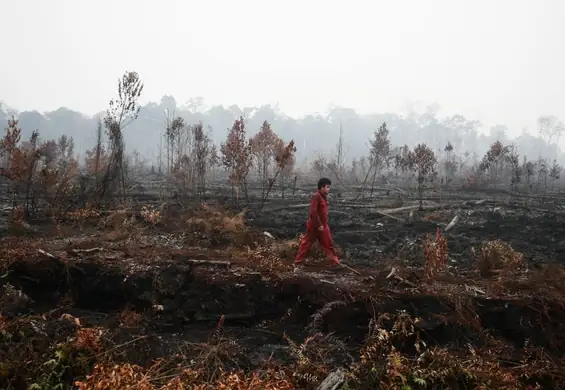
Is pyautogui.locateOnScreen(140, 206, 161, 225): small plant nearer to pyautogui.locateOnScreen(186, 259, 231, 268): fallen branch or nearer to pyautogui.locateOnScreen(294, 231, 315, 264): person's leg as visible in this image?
pyautogui.locateOnScreen(186, 259, 231, 268): fallen branch

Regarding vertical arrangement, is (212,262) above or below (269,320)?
above

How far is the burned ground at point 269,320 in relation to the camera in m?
3.81

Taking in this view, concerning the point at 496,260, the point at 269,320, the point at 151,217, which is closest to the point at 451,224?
the point at 496,260

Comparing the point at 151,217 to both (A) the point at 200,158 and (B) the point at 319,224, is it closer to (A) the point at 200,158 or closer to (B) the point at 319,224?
(A) the point at 200,158

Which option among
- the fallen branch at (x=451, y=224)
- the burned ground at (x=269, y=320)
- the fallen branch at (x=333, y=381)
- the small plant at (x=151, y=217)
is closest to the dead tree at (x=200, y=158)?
the small plant at (x=151, y=217)

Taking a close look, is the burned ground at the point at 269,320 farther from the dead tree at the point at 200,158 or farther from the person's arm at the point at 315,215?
the dead tree at the point at 200,158

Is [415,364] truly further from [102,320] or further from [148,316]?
[102,320]

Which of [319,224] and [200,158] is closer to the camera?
[319,224]

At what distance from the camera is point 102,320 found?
5508mm

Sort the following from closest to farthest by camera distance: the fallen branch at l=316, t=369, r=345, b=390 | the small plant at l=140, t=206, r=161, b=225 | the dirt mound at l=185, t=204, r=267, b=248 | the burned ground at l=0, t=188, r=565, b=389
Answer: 1. the fallen branch at l=316, t=369, r=345, b=390
2. the burned ground at l=0, t=188, r=565, b=389
3. the dirt mound at l=185, t=204, r=267, b=248
4. the small plant at l=140, t=206, r=161, b=225

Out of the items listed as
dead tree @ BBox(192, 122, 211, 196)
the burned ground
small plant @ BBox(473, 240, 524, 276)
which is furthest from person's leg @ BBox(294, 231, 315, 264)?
dead tree @ BBox(192, 122, 211, 196)

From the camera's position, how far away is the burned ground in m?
3.81

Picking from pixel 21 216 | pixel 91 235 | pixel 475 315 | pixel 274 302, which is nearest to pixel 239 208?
pixel 91 235

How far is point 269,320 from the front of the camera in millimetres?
5691
